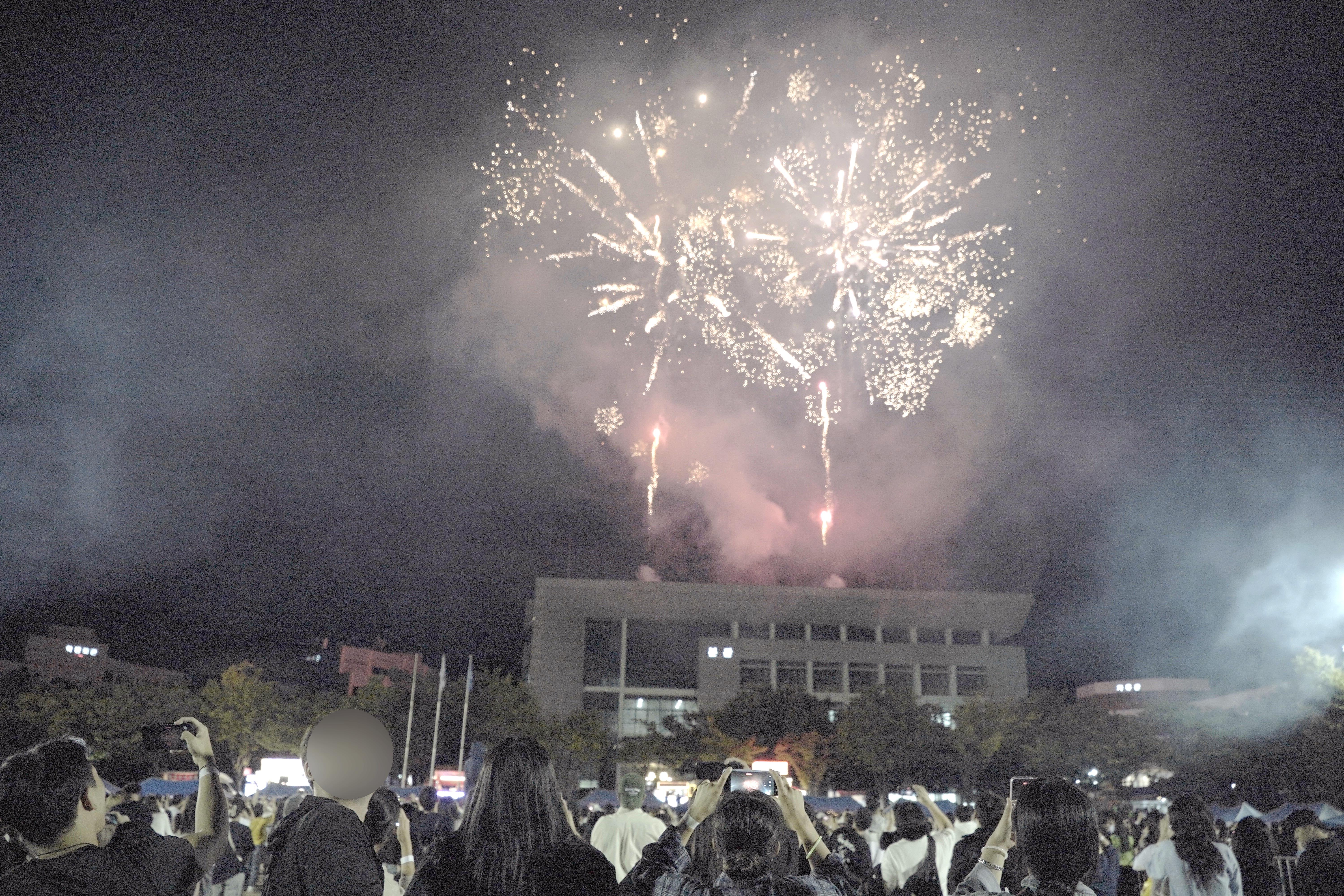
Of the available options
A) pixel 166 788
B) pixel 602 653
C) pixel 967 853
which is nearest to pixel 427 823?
pixel 967 853

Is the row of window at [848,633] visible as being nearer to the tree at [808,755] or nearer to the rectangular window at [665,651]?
the rectangular window at [665,651]

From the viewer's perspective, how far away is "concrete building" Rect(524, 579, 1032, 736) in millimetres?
63625

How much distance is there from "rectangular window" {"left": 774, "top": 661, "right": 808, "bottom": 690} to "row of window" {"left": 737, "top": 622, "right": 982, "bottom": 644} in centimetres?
223

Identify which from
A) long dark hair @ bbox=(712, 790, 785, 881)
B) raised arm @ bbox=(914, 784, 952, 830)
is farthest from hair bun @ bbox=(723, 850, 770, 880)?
raised arm @ bbox=(914, 784, 952, 830)

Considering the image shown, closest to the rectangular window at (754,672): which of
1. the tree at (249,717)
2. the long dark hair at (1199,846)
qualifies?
the tree at (249,717)

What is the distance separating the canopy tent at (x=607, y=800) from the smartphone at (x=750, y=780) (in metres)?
22.3

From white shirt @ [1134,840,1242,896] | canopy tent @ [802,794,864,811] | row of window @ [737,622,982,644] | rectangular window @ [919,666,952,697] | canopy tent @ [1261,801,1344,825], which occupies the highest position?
row of window @ [737,622,982,644]

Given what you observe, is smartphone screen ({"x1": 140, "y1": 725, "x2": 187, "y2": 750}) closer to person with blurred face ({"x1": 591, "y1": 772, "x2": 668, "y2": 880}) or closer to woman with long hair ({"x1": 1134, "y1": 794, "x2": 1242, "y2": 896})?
person with blurred face ({"x1": 591, "y1": 772, "x2": 668, "y2": 880})

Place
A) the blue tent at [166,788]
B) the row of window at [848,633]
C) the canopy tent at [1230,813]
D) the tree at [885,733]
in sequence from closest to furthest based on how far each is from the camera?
the canopy tent at [1230,813]
the blue tent at [166,788]
the tree at [885,733]
the row of window at [848,633]

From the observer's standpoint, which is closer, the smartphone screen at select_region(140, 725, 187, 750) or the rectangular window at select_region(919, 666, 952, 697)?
the smartphone screen at select_region(140, 725, 187, 750)

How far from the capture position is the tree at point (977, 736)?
1848 inches

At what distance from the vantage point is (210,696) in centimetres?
4712

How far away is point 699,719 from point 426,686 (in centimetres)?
1544

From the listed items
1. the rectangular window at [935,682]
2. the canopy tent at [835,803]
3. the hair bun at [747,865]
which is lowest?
the canopy tent at [835,803]
